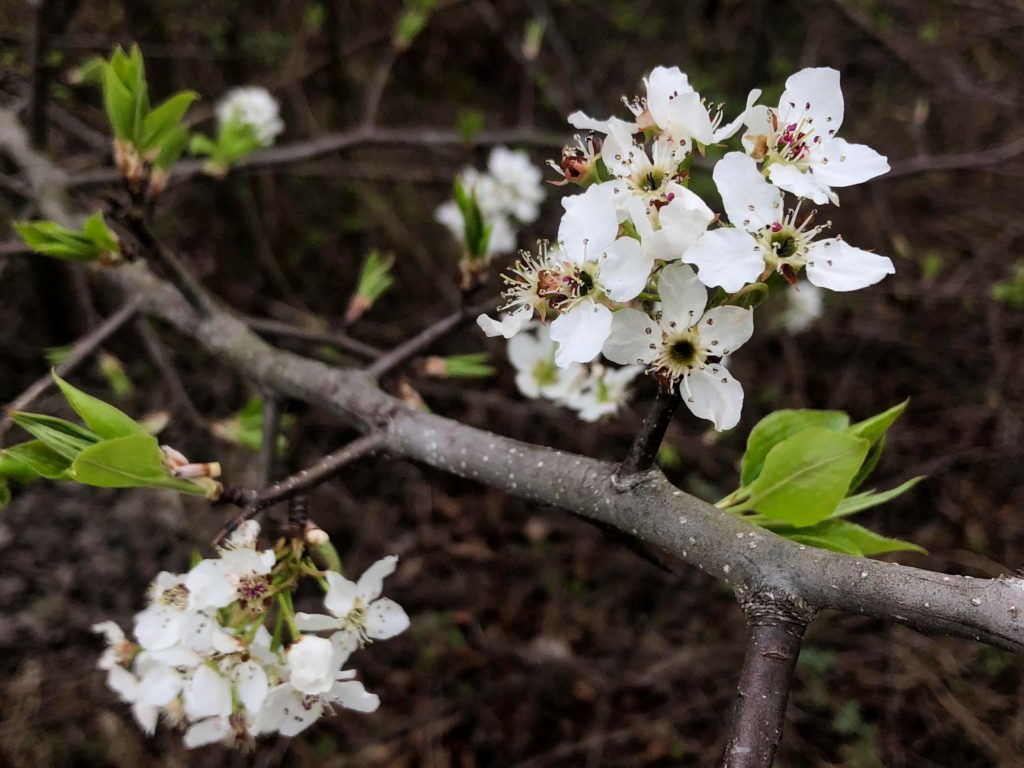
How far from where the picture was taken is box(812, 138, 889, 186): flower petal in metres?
0.96

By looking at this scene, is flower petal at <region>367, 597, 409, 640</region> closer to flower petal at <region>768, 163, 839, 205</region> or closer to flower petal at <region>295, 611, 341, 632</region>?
flower petal at <region>295, 611, 341, 632</region>

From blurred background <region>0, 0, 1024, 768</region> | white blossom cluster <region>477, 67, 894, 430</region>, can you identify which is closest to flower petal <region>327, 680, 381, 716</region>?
white blossom cluster <region>477, 67, 894, 430</region>

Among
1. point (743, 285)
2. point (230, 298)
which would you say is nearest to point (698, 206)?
point (743, 285)

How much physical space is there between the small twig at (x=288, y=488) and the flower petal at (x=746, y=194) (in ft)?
2.24

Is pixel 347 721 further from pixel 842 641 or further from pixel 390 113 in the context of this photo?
pixel 390 113

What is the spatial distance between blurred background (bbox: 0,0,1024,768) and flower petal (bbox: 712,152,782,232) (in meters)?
1.63

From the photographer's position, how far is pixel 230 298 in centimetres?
353

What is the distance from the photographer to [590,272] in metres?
0.93

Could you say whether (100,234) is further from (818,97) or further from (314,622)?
(818,97)

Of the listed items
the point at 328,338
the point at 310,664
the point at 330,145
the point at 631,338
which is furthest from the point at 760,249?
the point at 330,145

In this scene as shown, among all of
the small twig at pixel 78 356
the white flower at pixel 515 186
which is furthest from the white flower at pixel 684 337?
the white flower at pixel 515 186

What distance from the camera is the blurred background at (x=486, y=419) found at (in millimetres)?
2818

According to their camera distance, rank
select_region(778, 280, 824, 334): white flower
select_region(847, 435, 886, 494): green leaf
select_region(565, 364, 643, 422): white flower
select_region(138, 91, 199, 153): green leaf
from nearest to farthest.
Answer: select_region(847, 435, 886, 494): green leaf < select_region(138, 91, 199, 153): green leaf < select_region(565, 364, 643, 422): white flower < select_region(778, 280, 824, 334): white flower

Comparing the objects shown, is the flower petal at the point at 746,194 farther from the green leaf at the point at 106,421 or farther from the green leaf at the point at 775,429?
the green leaf at the point at 106,421
